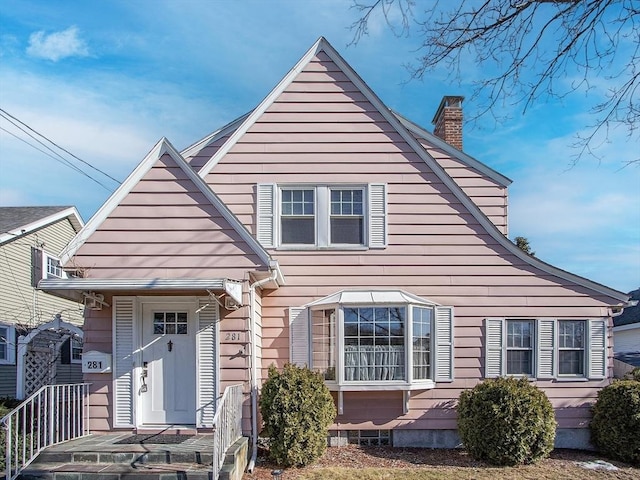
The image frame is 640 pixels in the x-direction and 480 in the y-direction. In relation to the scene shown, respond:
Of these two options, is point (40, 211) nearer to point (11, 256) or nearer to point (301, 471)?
point (11, 256)

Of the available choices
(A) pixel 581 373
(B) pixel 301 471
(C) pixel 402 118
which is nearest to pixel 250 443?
(B) pixel 301 471

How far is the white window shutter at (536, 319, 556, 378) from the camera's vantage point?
1023 cm

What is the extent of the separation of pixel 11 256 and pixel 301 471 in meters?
11.8

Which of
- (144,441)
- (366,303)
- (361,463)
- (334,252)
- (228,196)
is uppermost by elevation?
(228,196)

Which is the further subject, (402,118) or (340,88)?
(402,118)

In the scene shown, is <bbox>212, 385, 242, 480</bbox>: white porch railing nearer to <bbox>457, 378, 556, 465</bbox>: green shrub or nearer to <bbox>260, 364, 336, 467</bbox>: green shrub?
<bbox>260, 364, 336, 467</bbox>: green shrub

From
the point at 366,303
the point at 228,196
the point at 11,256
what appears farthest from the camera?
the point at 11,256

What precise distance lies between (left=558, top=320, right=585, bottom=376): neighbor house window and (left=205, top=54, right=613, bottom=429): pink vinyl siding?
0.19 m

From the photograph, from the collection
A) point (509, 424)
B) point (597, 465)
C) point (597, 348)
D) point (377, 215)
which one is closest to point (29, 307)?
point (377, 215)

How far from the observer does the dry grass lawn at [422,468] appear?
26.7 ft

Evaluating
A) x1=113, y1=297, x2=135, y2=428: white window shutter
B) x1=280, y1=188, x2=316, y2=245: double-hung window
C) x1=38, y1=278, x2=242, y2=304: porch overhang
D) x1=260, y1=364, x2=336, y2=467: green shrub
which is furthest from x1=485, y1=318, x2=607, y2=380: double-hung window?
x1=113, y1=297, x2=135, y2=428: white window shutter

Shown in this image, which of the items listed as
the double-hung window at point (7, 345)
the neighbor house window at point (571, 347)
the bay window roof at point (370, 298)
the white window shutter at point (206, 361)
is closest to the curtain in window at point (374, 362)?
the bay window roof at point (370, 298)

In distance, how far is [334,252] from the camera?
1034 centimetres

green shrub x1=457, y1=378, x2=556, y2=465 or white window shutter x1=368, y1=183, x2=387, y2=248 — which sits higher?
white window shutter x1=368, y1=183, x2=387, y2=248
